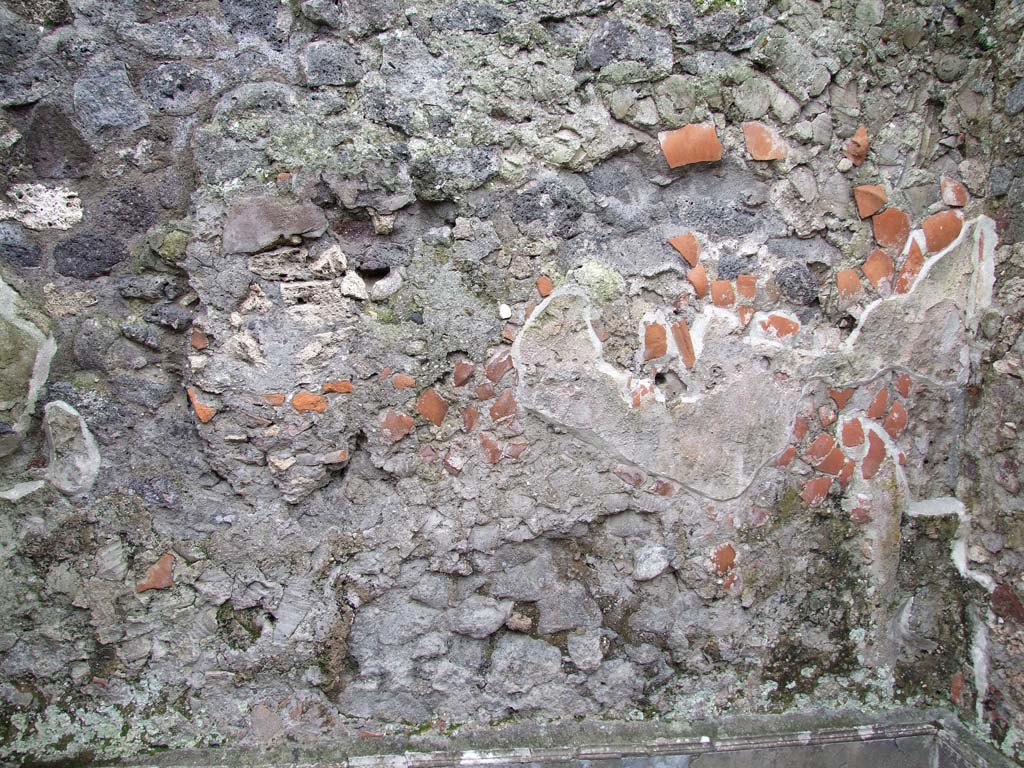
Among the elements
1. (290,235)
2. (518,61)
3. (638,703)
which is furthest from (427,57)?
(638,703)

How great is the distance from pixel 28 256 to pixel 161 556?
809 mm

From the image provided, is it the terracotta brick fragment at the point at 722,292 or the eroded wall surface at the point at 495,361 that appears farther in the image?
the terracotta brick fragment at the point at 722,292

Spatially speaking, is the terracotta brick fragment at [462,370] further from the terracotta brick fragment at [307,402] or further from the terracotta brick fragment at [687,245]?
the terracotta brick fragment at [687,245]

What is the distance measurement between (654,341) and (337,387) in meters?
0.86

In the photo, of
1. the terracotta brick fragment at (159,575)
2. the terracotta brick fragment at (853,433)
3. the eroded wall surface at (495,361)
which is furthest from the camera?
the terracotta brick fragment at (853,433)

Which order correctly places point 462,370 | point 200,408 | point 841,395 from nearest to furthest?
point 200,408 → point 462,370 → point 841,395

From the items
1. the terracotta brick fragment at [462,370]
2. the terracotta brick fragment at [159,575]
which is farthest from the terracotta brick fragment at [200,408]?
the terracotta brick fragment at [462,370]

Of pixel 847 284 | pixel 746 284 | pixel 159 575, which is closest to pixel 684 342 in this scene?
pixel 746 284

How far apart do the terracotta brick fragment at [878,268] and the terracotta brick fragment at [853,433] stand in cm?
39

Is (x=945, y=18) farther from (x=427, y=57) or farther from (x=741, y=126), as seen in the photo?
(x=427, y=57)

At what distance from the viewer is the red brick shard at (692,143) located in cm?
180

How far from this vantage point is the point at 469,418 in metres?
1.86

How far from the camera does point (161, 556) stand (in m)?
1.79

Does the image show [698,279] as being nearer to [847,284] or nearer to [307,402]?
[847,284]
